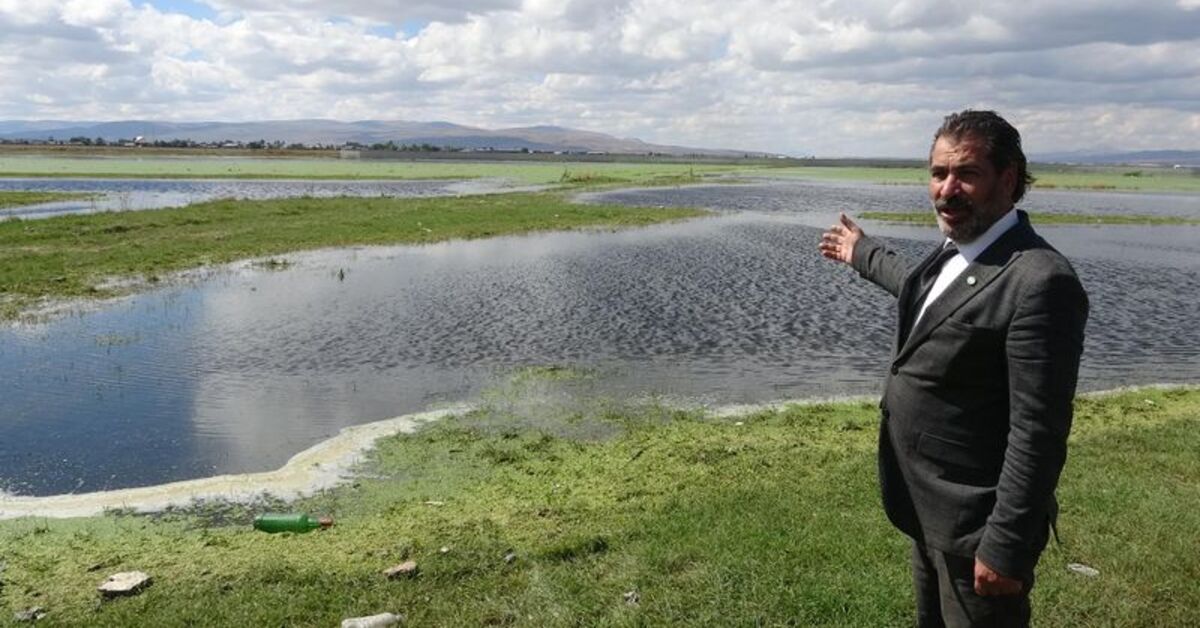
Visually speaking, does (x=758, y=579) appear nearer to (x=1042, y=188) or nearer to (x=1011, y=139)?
(x=1011, y=139)

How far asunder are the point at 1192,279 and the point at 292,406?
30.5 m

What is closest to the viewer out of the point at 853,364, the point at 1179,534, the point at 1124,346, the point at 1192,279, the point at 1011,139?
the point at 1011,139

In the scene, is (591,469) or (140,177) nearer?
(591,469)

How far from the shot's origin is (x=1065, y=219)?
52.5 metres

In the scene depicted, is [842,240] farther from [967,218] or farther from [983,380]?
[983,380]

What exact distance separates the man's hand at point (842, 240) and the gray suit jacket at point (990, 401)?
0.97 m

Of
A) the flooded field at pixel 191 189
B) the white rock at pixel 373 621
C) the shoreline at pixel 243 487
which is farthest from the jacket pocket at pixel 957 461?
the flooded field at pixel 191 189

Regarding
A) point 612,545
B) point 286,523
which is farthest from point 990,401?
point 286,523

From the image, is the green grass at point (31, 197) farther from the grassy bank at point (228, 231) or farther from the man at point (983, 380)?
the man at point (983, 380)

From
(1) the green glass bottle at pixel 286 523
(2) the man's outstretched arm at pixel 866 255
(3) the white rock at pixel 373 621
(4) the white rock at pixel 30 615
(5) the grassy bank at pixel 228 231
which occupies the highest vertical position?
(2) the man's outstretched arm at pixel 866 255

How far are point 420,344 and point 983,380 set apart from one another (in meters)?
16.7

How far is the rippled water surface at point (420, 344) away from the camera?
13.5 metres

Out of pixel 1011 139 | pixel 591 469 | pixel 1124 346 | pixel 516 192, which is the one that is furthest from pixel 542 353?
pixel 516 192

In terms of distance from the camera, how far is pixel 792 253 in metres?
35.8
